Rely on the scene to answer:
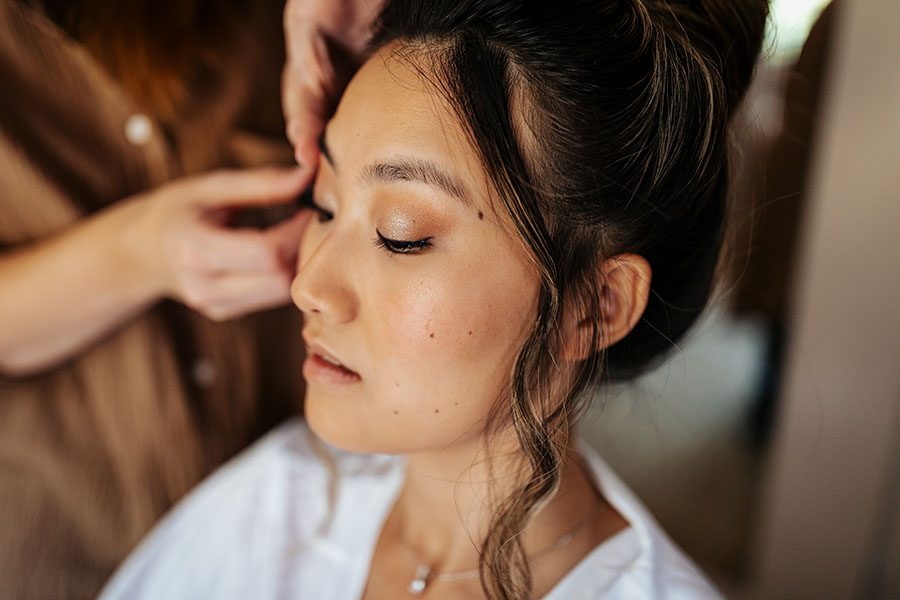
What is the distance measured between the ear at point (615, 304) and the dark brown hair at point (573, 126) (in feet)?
0.04

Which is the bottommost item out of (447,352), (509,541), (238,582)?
(238,582)

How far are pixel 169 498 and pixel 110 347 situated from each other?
0.28 metres

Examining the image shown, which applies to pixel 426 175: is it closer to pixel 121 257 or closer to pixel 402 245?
pixel 402 245

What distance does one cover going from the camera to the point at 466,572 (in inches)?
35.6

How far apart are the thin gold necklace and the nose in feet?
1.35

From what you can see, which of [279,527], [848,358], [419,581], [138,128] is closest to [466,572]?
[419,581]

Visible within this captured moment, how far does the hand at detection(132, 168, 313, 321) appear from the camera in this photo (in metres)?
0.86

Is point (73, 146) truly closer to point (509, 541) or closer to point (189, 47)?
point (189, 47)

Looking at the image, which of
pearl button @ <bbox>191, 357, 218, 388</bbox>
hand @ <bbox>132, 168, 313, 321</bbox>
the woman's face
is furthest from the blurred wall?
pearl button @ <bbox>191, 357, 218, 388</bbox>

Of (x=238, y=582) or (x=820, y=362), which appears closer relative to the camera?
(x=238, y=582)

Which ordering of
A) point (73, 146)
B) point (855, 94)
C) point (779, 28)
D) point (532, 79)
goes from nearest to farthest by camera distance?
point (532, 79) < point (779, 28) < point (73, 146) < point (855, 94)

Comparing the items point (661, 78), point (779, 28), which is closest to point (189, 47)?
point (661, 78)

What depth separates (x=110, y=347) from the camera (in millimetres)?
1039

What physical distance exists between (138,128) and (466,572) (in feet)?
2.69
